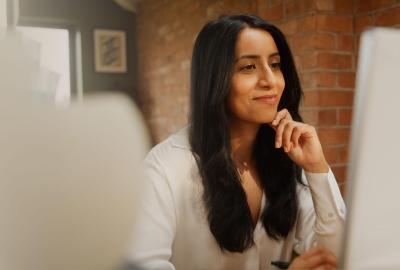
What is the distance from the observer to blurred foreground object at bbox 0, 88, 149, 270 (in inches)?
10.4

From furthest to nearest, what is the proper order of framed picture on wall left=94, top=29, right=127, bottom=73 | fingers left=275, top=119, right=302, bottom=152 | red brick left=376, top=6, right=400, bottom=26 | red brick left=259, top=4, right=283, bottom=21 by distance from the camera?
framed picture on wall left=94, top=29, right=127, bottom=73, red brick left=259, top=4, right=283, bottom=21, red brick left=376, top=6, right=400, bottom=26, fingers left=275, top=119, right=302, bottom=152

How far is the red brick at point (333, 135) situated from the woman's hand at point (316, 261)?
1154 millimetres

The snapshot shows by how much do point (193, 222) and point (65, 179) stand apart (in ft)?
2.42

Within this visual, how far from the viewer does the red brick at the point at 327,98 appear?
181 cm

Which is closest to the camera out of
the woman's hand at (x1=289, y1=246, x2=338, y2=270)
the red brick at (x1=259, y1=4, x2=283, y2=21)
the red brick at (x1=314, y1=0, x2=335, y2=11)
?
the woman's hand at (x1=289, y1=246, x2=338, y2=270)

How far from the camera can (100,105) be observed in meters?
0.28

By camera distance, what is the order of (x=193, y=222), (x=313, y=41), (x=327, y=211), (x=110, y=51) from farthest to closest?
(x=110, y=51) < (x=313, y=41) < (x=193, y=222) < (x=327, y=211)

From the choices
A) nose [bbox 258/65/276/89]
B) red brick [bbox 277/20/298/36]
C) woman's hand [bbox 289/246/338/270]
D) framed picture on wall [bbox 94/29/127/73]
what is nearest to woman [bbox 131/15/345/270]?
nose [bbox 258/65/276/89]

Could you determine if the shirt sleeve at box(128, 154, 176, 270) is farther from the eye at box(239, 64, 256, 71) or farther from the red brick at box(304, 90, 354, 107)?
the red brick at box(304, 90, 354, 107)

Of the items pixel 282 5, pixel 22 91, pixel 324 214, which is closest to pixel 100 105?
pixel 22 91

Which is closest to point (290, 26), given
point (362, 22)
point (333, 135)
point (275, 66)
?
point (362, 22)

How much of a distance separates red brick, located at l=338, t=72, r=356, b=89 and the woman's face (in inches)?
36.5

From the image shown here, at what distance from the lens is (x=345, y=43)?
1.88 m

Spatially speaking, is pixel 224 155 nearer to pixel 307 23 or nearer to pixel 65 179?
pixel 65 179
